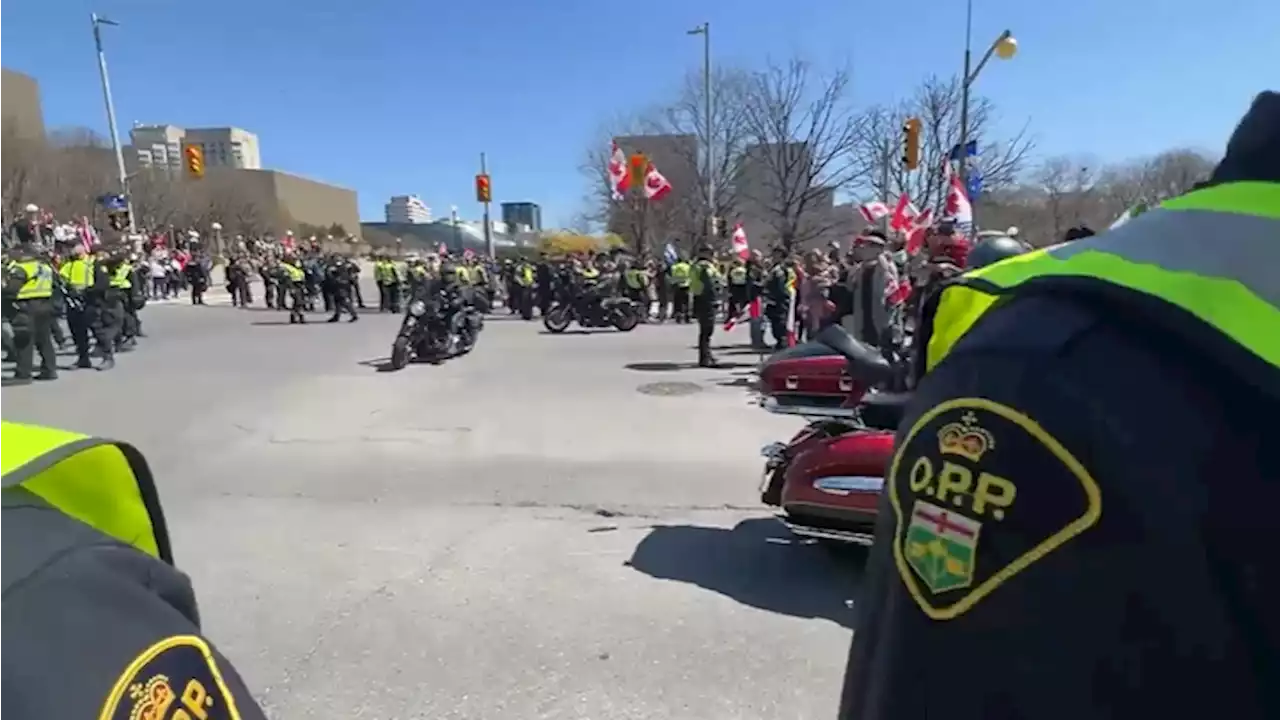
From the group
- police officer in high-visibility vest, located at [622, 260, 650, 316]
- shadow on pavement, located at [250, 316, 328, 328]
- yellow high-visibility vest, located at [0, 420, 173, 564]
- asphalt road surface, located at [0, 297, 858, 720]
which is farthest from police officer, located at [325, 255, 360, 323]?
yellow high-visibility vest, located at [0, 420, 173, 564]

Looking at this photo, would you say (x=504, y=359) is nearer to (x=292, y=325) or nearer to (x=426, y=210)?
(x=292, y=325)

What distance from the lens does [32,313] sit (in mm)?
11070

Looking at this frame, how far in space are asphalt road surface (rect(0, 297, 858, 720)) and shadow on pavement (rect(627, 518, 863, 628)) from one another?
2cm

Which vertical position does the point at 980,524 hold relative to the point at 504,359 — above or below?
above

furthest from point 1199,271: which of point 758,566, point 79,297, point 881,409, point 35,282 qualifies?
point 79,297

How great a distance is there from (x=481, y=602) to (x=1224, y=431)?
4.17m

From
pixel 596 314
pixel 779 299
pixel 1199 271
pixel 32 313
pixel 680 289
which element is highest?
pixel 1199 271

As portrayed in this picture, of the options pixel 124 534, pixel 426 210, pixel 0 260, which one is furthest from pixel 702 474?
pixel 426 210

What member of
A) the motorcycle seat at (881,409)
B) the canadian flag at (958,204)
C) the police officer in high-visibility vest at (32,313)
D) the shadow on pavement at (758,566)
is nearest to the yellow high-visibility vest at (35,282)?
the police officer in high-visibility vest at (32,313)

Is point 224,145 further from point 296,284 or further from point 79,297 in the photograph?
point 79,297

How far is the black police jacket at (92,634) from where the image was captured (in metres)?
0.71

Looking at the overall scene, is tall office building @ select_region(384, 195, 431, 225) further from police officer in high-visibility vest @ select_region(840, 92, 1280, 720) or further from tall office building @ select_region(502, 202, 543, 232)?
police officer in high-visibility vest @ select_region(840, 92, 1280, 720)

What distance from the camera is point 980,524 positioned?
0.70 metres

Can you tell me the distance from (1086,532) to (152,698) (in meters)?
0.83
